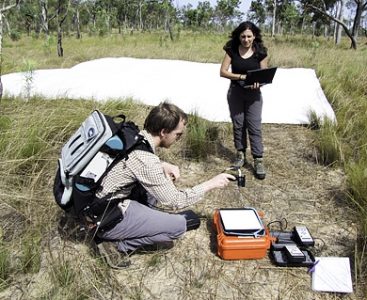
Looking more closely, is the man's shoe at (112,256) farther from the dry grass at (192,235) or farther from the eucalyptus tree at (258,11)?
the eucalyptus tree at (258,11)

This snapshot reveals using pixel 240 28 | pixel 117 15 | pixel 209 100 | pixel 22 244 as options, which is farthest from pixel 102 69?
pixel 117 15

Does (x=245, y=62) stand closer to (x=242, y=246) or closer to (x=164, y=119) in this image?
(x=164, y=119)

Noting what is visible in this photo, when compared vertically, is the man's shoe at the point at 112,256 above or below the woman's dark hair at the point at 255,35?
below

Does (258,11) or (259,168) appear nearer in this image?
(259,168)

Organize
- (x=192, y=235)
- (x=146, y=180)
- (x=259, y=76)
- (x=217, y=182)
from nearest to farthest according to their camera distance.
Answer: (x=146, y=180), (x=217, y=182), (x=192, y=235), (x=259, y=76)

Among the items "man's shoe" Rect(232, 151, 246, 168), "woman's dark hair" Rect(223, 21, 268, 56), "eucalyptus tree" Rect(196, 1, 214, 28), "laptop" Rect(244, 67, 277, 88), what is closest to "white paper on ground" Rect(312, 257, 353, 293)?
"man's shoe" Rect(232, 151, 246, 168)

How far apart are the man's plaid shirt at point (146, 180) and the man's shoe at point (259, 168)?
1.32 m

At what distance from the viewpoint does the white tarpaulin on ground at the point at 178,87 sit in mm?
4477

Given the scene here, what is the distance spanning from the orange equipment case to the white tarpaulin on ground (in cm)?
223

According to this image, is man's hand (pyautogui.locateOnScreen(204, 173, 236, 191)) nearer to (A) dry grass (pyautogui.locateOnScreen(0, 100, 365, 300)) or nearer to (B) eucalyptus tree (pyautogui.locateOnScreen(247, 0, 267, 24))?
(A) dry grass (pyautogui.locateOnScreen(0, 100, 365, 300))

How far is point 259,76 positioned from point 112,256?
72.2 inches

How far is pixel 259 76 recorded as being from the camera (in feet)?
9.84

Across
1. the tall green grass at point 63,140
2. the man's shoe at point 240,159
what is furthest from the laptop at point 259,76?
the tall green grass at point 63,140

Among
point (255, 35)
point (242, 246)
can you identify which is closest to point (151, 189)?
point (242, 246)
